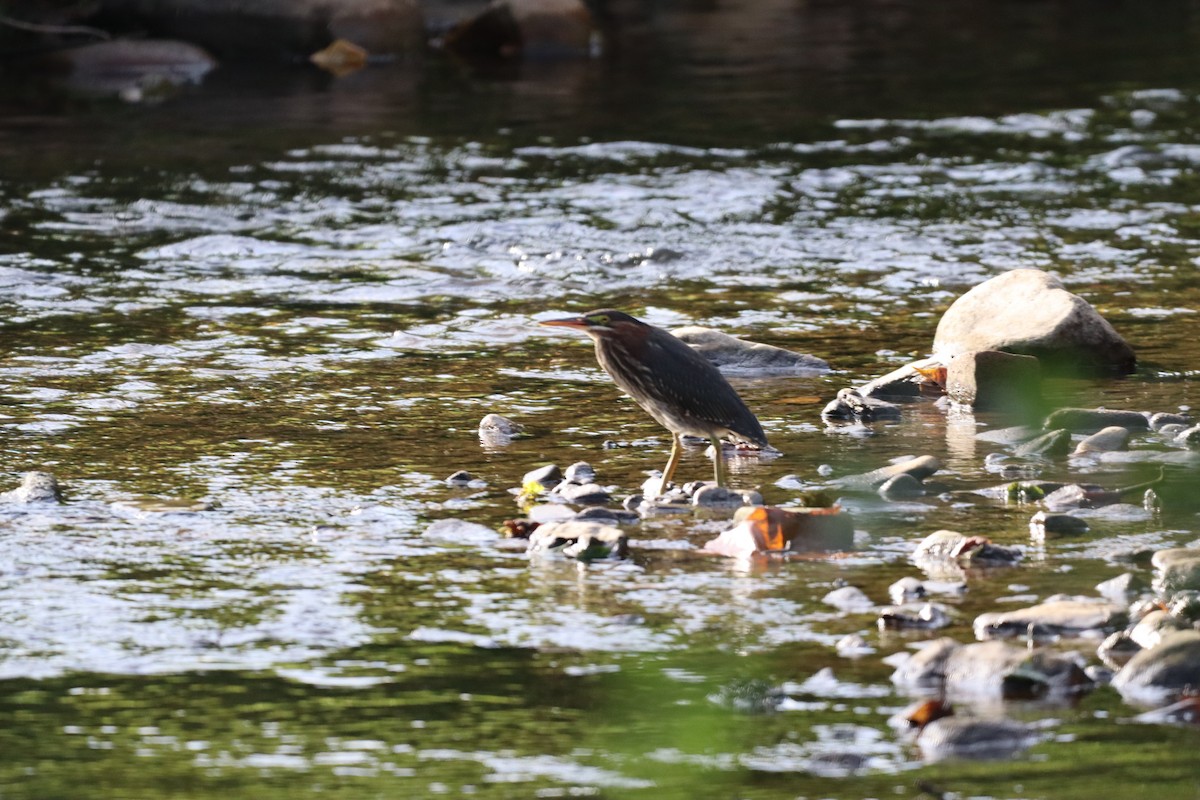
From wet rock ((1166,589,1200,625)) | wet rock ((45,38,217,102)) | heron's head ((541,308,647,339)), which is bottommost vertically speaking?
wet rock ((1166,589,1200,625))

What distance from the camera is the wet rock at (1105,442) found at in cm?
807

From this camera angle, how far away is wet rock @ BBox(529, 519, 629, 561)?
6590 mm

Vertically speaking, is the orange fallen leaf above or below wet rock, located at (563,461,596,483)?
above

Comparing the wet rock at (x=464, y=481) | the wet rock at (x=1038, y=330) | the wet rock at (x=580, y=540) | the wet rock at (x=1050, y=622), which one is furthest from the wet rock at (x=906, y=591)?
the wet rock at (x=1038, y=330)

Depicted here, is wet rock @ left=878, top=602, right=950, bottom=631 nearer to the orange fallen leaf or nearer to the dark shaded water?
the dark shaded water

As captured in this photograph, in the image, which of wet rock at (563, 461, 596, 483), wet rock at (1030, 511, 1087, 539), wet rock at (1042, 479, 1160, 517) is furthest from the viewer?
wet rock at (563, 461, 596, 483)

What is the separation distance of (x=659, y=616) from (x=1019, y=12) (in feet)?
93.5

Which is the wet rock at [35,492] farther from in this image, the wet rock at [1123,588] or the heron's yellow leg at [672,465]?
the wet rock at [1123,588]

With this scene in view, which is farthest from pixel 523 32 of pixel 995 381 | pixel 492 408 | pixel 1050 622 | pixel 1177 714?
pixel 1177 714

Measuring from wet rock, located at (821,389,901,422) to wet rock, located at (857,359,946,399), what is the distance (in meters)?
0.27

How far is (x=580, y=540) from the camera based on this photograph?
664 centimetres

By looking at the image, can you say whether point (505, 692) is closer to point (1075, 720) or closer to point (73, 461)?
point (1075, 720)

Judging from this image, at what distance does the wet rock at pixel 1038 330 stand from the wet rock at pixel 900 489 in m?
2.24

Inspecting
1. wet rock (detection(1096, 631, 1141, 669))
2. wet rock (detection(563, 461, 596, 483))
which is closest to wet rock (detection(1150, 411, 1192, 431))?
wet rock (detection(563, 461, 596, 483))
